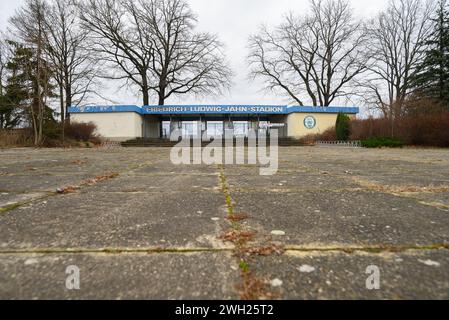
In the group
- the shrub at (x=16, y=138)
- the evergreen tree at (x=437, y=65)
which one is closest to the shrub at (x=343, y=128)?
the evergreen tree at (x=437, y=65)

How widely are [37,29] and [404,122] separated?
22.4 m

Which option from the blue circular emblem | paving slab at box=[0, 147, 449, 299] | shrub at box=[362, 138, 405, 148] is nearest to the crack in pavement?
paving slab at box=[0, 147, 449, 299]

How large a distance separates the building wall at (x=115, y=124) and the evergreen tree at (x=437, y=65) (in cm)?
2466

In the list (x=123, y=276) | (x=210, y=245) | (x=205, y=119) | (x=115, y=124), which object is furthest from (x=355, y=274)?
(x=205, y=119)

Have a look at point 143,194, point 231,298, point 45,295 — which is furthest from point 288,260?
point 143,194

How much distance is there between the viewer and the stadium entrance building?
22.7 m

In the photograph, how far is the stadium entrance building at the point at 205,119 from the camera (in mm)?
22672

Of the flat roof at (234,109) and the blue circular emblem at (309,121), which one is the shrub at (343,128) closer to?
the blue circular emblem at (309,121)

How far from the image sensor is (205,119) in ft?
93.5

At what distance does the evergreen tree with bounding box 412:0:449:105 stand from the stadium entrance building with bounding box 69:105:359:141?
18.2 ft

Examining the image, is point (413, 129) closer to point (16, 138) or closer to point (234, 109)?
point (234, 109)

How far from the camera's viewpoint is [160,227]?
5.15 ft

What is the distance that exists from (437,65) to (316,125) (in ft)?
36.0

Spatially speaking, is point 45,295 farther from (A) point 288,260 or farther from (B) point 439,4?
(B) point 439,4
